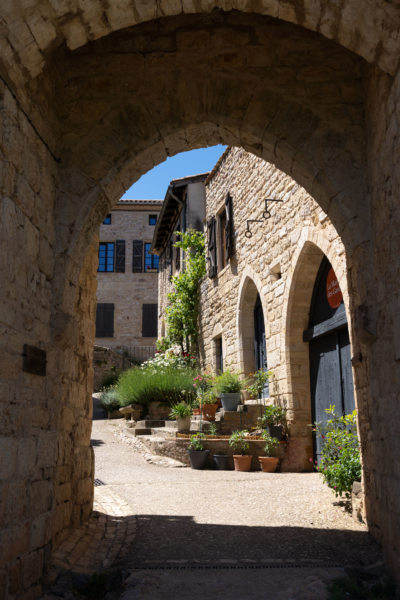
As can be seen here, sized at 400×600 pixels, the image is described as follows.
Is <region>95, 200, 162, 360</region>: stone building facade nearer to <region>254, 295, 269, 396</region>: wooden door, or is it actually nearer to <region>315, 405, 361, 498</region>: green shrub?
<region>254, 295, 269, 396</region>: wooden door

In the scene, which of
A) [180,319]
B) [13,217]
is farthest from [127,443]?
[13,217]

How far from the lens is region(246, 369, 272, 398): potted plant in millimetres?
7609

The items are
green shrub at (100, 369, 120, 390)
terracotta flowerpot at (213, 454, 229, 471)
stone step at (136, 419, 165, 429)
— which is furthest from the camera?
green shrub at (100, 369, 120, 390)

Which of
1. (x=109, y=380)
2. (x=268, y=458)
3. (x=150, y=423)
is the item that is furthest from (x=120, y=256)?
(x=268, y=458)

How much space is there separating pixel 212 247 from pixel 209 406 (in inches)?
144

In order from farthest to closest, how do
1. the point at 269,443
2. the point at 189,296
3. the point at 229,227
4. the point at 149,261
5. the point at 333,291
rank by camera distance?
the point at 149,261 < the point at 189,296 < the point at 229,227 < the point at 269,443 < the point at 333,291

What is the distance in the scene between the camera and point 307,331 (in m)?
6.77

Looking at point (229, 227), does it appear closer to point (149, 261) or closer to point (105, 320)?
point (105, 320)

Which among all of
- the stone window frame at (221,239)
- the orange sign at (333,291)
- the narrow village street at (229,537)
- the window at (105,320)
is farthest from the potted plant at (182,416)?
the window at (105,320)

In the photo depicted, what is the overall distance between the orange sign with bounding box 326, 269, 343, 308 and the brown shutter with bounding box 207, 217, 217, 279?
4.14m

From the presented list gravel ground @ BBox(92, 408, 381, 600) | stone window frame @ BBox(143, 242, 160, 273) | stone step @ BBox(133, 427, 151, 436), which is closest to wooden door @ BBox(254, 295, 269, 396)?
stone step @ BBox(133, 427, 151, 436)

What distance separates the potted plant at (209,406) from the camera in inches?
325

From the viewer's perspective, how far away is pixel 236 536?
11.8 feet

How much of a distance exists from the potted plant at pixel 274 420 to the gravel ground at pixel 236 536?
0.79 metres
